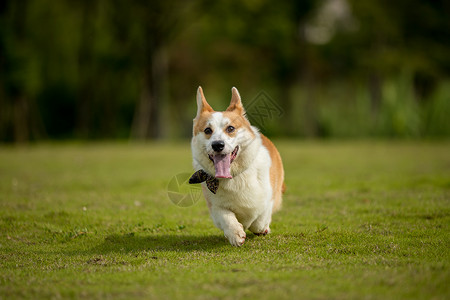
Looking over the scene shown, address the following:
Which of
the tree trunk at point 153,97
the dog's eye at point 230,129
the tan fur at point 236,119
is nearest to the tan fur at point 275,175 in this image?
the tan fur at point 236,119

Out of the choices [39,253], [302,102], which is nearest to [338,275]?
[39,253]

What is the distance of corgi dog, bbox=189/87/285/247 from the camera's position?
479cm

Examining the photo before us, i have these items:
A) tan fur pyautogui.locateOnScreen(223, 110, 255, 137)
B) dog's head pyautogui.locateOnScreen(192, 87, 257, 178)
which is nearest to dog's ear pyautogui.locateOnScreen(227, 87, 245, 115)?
tan fur pyautogui.locateOnScreen(223, 110, 255, 137)

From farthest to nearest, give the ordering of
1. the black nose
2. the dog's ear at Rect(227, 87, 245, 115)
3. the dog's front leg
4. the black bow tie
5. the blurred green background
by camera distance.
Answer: the blurred green background → the dog's ear at Rect(227, 87, 245, 115) → the black bow tie → the dog's front leg → the black nose

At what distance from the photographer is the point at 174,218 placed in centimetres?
651

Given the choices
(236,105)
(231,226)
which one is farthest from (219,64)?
(231,226)

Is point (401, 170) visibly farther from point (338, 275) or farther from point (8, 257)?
point (8, 257)

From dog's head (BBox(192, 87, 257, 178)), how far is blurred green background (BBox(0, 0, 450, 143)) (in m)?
17.2

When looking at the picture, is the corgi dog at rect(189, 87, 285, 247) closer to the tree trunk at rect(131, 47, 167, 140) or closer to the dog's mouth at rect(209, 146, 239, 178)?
the dog's mouth at rect(209, 146, 239, 178)

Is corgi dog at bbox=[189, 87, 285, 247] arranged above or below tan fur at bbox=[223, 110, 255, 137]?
below

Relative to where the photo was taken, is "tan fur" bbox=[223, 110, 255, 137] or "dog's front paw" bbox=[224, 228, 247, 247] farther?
"tan fur" bbox=[223, 110, 255, 137]

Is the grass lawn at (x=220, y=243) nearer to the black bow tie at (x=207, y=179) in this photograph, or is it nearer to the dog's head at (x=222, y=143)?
the black bow tie at (x=207, y=179)

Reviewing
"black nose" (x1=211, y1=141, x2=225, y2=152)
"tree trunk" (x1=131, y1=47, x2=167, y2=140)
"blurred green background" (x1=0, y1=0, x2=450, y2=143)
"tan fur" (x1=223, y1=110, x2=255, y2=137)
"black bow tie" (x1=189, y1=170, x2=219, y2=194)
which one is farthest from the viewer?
"tree trunk" (x1=131, y1=47, x2=167, y2=140)

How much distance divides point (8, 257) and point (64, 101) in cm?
2831
